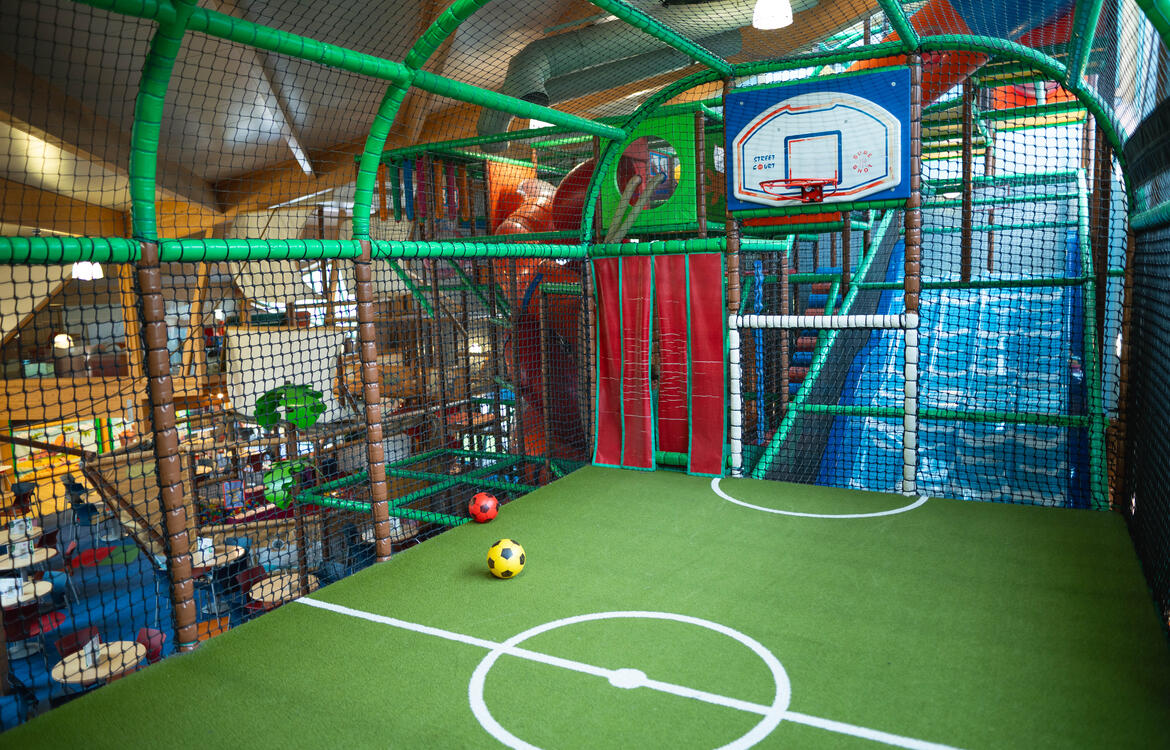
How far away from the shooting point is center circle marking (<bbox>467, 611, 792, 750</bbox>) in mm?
2316

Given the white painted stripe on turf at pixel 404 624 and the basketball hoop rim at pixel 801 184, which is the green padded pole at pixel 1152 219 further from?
the white painted stripe on turf at pixel 404 624

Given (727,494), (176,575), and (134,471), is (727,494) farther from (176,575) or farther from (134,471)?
(134,471)

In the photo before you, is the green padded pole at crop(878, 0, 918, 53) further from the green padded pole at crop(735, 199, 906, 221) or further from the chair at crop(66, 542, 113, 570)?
the chair at crop(66, 542, 113, 570)

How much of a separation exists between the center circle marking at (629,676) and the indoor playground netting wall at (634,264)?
1222 millimetres

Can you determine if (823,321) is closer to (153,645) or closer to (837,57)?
(837,57)

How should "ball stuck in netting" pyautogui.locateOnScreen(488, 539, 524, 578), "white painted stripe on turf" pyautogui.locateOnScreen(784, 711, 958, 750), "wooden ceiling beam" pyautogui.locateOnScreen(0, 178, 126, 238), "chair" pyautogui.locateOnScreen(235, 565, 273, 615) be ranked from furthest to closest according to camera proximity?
1. "wooden ceiling beam" pyautogui.locateOnScreen(0, 178, 126, 238)
2. "chair" pyautogui.locateOnScreen(235, 565, 273, 615)
3. "ball stuck in netting" pyautogui.locateOnScreen(488, 539, 524, 578)
4. "white painted stripe on turf" pyautogui.locateOnScreen(784, 711, 958, 750)

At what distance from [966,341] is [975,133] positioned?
6.51 feet

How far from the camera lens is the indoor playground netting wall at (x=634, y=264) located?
3.55 meters

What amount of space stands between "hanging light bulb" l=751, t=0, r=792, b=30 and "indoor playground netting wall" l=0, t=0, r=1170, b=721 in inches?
20.7

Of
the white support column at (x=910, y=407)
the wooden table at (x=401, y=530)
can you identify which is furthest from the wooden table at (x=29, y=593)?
the white support column at (x=910, y=407)

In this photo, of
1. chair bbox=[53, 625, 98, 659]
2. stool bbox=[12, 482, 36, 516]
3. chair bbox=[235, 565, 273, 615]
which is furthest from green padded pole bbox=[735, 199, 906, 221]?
stool bbox=[12, 482, 36, 516]

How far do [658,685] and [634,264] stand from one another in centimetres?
320

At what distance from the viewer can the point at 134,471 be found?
10203 mm

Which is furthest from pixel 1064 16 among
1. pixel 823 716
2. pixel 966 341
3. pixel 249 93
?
pixel 249 93
